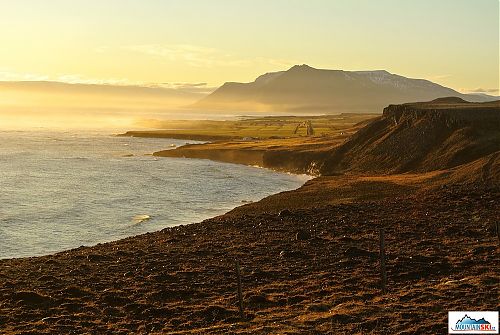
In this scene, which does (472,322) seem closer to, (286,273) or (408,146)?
(286,273)

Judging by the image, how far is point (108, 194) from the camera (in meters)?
74.3

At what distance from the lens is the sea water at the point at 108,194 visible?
50688 mm

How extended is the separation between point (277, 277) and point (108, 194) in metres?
47.2

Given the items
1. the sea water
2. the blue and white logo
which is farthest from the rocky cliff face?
the blue and white logo

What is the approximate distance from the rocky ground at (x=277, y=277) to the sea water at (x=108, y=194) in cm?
776

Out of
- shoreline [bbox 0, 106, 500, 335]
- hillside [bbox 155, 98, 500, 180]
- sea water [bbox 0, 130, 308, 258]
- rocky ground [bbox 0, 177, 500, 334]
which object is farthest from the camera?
hillside [bbox 155, 98, 500, 180]

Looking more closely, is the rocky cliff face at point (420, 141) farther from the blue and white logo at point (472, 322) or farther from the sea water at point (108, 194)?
the blue and white logo at point (472, 322)

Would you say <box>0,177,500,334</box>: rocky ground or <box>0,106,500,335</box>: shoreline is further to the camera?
<box>0,106,500,335</box>: shoreline

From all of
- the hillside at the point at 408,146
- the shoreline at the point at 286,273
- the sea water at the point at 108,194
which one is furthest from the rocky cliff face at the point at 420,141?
the shoreline at the point at 286,273

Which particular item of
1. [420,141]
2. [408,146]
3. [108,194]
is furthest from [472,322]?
[408,146]

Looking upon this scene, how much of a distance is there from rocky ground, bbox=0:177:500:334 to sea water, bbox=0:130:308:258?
25.5ft

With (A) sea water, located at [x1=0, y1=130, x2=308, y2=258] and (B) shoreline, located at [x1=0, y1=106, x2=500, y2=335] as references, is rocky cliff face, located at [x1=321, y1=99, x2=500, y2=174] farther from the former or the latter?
(B) shoreline, located at [x1=0, y1=106, x2=500, y2=335]

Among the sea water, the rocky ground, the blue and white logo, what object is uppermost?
the blue and white logo

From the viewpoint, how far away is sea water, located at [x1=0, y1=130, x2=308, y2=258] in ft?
166
